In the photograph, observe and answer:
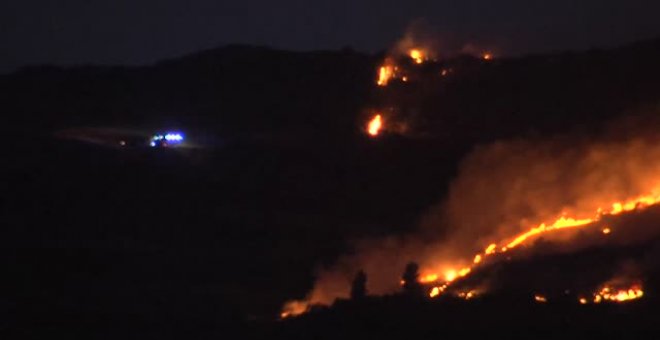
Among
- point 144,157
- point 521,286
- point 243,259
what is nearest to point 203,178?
point 144,157

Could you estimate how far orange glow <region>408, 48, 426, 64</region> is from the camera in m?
46.0

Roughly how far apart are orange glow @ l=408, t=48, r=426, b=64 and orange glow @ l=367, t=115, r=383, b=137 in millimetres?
3944

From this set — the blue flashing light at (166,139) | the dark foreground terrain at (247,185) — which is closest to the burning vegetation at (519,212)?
the dark foreground terrain at (247,185)

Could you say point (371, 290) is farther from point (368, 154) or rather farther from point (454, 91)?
point (454, 91)

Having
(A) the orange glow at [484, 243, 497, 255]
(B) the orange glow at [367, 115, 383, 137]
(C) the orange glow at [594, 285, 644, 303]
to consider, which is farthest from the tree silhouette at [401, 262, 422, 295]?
(B) the orange glow at [367, 115, 383, 137]

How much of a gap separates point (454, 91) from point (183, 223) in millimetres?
14658

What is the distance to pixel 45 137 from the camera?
135 feet

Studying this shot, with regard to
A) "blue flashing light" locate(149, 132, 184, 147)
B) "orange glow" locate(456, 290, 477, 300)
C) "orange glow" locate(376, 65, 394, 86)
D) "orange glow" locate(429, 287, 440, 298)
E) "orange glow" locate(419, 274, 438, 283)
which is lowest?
"orange glow" locate(456, 290, 477, 300)

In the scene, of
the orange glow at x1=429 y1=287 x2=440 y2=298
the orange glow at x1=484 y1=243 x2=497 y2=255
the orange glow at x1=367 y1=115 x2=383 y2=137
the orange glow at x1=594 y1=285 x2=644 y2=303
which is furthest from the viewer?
the orange glow at x1=367 y1=115 x2=383 y2=137

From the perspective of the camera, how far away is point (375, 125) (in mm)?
41969

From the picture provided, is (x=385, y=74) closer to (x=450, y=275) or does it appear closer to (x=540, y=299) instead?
(x=450, y=275)

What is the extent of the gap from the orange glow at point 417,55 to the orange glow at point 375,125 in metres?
3.94

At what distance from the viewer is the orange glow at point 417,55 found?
46.0m

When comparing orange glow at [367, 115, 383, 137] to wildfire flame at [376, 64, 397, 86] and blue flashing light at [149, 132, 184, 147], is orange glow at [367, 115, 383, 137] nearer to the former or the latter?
wildfire flame at [376, 64, 397, 86]
